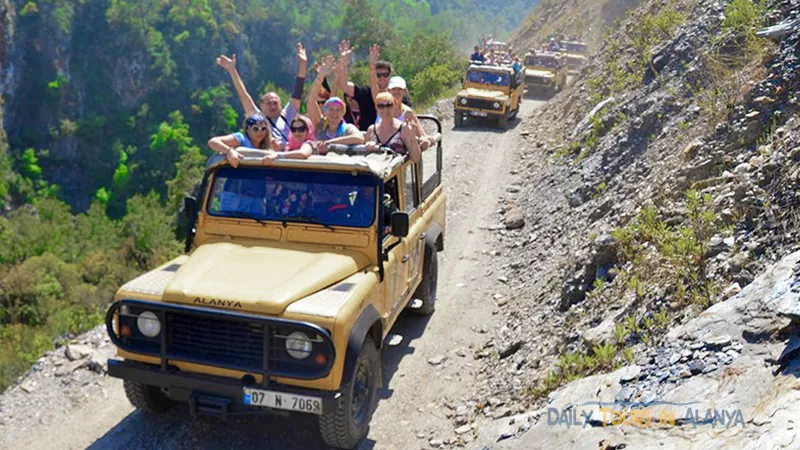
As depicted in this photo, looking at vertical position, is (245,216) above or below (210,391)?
above

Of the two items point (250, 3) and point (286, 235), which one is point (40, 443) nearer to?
point (286, 235)

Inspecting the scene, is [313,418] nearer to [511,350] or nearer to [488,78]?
[511,350]

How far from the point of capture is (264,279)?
223 inches

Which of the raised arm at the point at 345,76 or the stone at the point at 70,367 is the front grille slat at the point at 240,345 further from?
the raised arm at the point at 345,76

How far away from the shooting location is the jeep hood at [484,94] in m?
20.0

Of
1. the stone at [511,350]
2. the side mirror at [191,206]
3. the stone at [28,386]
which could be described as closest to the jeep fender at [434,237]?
the stone at [511,350]

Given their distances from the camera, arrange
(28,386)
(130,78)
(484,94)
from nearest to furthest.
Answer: (28,386), (484,94), (130,78)

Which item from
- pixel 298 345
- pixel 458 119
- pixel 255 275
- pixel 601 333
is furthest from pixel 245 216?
pixel 458 119

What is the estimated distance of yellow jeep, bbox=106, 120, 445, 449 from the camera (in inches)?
209

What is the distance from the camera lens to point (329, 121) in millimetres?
7797

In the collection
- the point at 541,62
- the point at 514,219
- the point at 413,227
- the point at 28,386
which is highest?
the point at 413,227

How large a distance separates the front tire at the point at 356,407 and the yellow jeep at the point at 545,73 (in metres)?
22.7

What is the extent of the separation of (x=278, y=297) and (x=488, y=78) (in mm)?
16878

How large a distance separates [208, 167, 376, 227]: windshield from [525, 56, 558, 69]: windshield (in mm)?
23561
